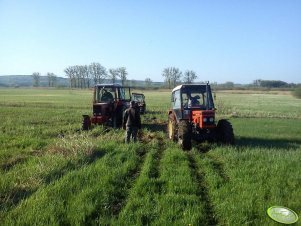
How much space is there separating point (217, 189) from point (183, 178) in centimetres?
83

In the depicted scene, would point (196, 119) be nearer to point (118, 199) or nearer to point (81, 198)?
point (118, 199)

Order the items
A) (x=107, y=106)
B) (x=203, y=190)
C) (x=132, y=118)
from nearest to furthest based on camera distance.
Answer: (x=203, y=190), (x=132, y=118), (x=107, y=106)

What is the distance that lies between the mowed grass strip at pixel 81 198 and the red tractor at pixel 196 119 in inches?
116

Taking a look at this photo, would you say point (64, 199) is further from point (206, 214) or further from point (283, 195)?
point (283, 195)

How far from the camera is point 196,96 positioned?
11852mm

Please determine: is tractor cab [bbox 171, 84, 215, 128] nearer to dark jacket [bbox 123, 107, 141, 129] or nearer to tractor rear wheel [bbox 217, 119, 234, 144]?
tractor rear wheel [bbox 217, 119, 234, 144]

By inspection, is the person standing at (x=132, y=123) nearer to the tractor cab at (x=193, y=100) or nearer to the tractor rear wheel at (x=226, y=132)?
the tractor cab at (x=193, y=100)

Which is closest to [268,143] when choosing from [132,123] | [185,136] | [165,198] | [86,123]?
[185,136]

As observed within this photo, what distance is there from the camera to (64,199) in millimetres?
5844

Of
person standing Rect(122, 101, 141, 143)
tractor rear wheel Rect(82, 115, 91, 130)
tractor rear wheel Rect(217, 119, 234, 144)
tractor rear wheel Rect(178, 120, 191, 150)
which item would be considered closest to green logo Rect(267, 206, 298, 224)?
tractor rear wheel Rect(178, 120, 191, 150)

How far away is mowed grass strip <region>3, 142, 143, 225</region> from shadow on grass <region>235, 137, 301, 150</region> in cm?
530

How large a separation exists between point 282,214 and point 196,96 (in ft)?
22.9

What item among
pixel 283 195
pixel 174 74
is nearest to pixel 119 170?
pixel 283 195

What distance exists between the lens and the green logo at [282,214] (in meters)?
5.03
